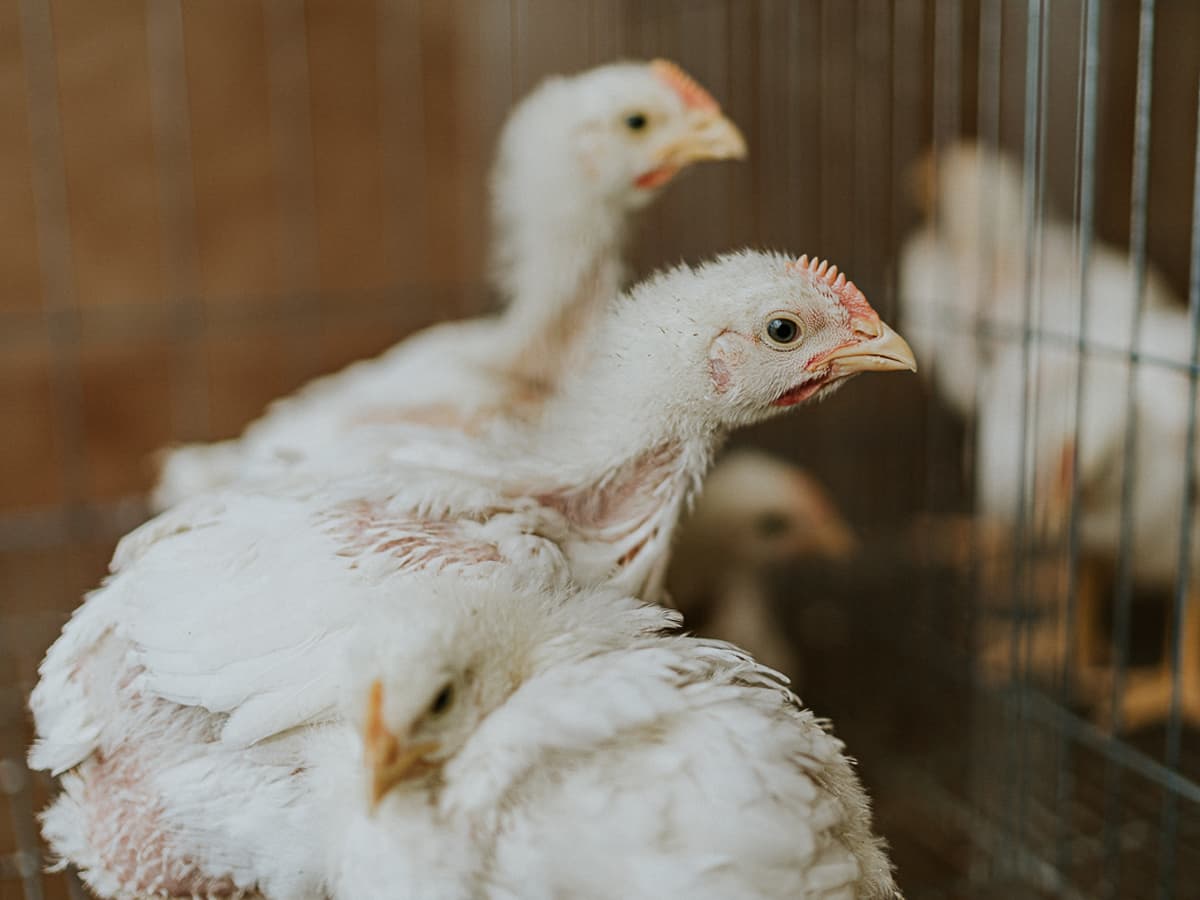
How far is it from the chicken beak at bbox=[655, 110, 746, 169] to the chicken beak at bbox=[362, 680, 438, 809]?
849 millimetres

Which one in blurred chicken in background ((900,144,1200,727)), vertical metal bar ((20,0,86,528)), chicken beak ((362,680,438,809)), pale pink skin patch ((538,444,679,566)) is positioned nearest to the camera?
chicken beak ((362,680,438,809))

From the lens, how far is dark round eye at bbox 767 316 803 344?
93 centimetres

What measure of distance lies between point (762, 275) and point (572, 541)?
269mm

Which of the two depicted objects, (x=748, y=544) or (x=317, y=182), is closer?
(x=748, y=544)

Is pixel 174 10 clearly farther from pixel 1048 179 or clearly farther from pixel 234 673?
pixel 234 673

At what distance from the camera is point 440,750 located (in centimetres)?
74

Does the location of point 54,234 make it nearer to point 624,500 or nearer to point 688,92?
point 688,92

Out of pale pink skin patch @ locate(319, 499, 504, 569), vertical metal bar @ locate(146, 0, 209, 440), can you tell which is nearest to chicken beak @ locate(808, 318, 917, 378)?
pale pink skin patch @ locate(319, 499, 504, 569)

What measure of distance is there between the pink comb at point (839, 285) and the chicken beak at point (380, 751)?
47 cm

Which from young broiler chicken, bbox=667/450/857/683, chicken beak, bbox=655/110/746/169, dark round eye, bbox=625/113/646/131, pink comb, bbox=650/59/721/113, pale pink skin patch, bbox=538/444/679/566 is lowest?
young broiler chicken, bbox=667/450/857/683

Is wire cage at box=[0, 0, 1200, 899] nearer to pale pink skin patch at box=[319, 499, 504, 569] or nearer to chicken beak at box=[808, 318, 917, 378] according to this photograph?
chicken beak at box=[808, 318, 917, 378]

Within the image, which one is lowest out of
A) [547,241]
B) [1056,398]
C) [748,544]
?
[748,544]

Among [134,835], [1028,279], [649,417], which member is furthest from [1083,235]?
[134,835]

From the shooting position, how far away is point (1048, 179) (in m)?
2.15
